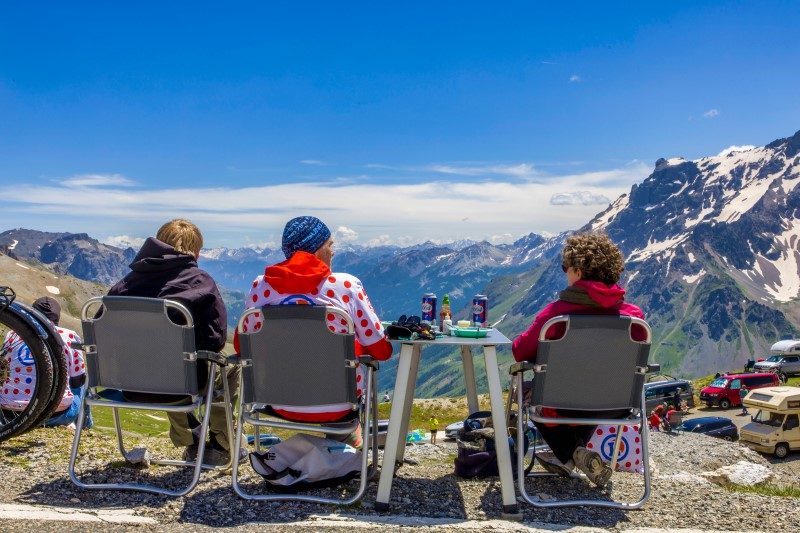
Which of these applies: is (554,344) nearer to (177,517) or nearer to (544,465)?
(544,465)

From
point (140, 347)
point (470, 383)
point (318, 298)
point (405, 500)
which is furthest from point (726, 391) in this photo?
point (140, 347)

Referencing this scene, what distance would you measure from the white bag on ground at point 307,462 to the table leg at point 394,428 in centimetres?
44

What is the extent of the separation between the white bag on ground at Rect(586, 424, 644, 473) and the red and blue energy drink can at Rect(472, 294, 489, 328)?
1.82 m

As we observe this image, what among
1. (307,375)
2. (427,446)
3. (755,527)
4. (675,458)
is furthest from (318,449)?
(675,458)

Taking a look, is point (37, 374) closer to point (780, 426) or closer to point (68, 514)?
point (68, 514)

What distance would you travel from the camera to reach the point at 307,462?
23.0 ft

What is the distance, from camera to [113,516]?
6.12 m

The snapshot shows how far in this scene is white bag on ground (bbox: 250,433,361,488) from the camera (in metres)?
6.90

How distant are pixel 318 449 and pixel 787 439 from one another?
38.9 metres

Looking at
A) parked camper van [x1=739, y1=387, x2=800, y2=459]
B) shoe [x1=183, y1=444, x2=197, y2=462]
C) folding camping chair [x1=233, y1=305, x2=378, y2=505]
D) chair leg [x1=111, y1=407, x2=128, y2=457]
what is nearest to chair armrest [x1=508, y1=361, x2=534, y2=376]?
folding camping chair [x1=233, y1=305, x2=378, y2=505]

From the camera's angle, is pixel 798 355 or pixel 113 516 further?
pixel 798 355

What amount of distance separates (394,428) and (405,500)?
73cm

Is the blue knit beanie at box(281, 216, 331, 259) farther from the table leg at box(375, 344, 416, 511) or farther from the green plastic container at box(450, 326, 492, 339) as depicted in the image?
the green plastic container at box(450, 326, 492, 339)

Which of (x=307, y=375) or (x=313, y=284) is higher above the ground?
(x=313, y=284)
